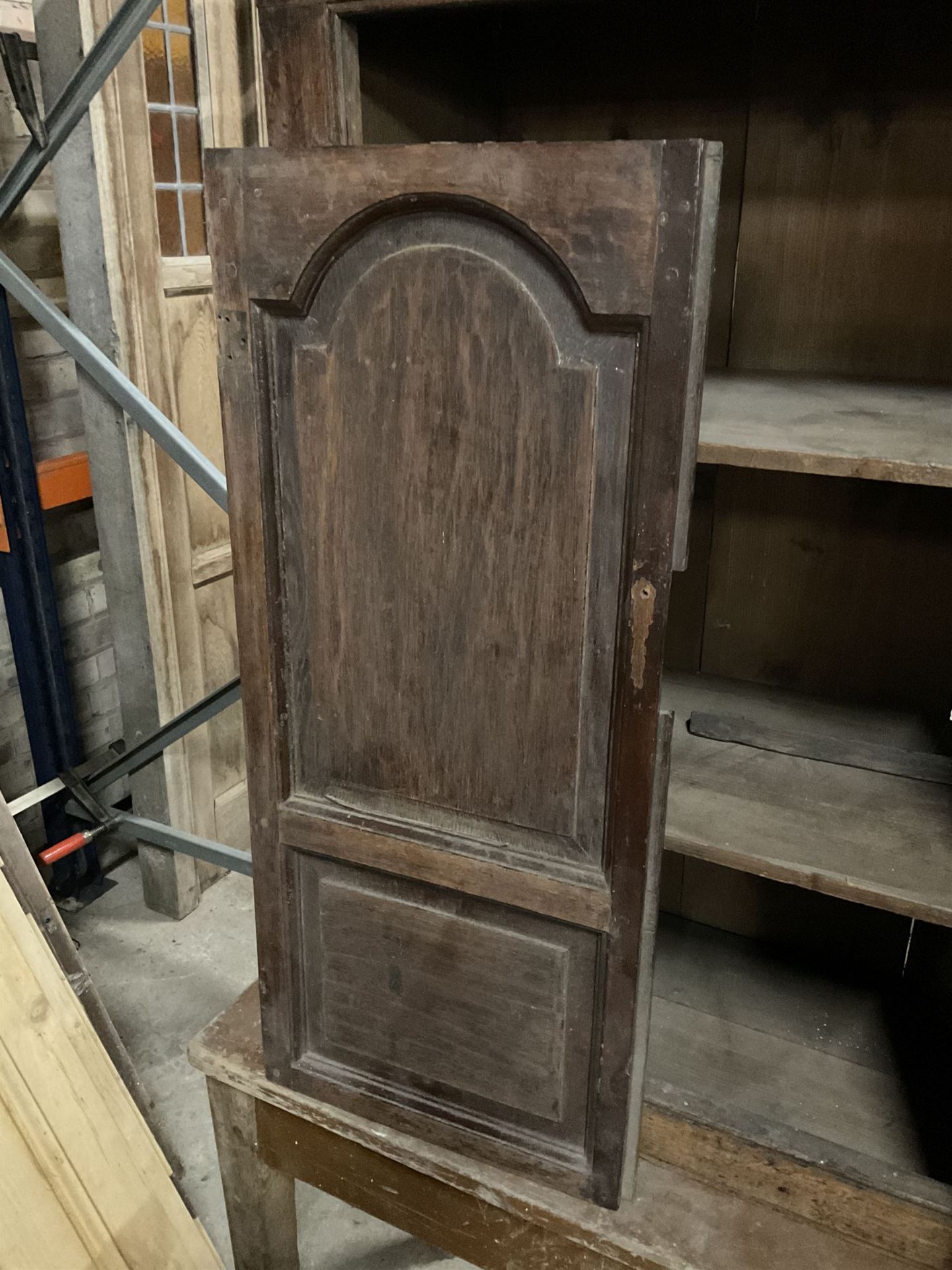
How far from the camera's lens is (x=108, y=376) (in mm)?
2174

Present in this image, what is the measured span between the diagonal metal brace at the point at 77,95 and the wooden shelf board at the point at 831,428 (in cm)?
134

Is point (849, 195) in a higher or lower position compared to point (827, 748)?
higher

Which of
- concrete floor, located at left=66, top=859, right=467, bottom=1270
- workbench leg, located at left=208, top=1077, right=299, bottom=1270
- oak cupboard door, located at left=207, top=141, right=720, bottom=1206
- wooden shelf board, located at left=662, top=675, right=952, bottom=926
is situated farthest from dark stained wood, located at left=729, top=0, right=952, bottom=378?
concrete floor, located at left=66, top=859, right=467, bottom=1270

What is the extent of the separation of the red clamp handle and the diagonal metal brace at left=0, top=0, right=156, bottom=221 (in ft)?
4.72

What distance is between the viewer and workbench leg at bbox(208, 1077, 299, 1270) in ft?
4.91

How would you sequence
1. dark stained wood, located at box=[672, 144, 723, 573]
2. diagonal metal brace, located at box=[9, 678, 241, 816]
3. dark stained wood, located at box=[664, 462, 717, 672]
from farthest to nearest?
diagonal metal brace, located at box=[9, 678, 241, 816] < dark stained wood, located at box=[664, 462, 717, 672] < dark stained wood, located at box=[672, 144, 723, 573]

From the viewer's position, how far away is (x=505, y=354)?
3.16 feet

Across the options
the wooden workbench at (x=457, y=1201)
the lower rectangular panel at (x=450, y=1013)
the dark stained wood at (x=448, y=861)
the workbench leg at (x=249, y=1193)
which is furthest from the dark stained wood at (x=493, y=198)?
the workbench leg at (x=249, y=1193)

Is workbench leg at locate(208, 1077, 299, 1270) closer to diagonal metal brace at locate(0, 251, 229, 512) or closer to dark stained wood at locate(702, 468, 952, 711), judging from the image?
dark stained wood at locate(702, 468, 952, 711)

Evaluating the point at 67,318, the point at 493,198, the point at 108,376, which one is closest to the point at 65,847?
the point at 108,376

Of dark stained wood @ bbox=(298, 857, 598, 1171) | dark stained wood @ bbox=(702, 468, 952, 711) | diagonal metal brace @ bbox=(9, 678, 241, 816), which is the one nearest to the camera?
dark stained wood @ bbox=(298, 857, 598, 1171)

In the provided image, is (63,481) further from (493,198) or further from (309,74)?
(493,198)

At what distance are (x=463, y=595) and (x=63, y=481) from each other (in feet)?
5.89

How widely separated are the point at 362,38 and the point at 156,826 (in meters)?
2.03
